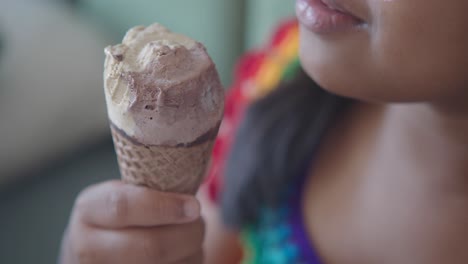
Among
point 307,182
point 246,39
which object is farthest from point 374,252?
point 246,39

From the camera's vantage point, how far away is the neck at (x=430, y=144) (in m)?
0.58

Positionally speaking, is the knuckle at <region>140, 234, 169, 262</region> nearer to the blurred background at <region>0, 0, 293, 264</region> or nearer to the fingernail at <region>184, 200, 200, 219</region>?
the fingernail at <region>184, 200, 200, 219</region>

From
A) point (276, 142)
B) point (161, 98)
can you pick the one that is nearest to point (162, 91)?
point (161, 98)

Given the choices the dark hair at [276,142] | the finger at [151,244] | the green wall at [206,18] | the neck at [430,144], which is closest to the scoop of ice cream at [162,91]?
the finger at [151,244]

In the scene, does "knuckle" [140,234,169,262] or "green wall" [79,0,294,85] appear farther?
"green wall" [79,0,294,85]

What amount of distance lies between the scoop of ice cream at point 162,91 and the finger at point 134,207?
0.07 m

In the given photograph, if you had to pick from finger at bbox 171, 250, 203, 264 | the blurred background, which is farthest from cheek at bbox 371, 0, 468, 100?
the blurred background

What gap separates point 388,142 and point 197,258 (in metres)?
0.33

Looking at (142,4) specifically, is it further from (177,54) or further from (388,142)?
(177,54)

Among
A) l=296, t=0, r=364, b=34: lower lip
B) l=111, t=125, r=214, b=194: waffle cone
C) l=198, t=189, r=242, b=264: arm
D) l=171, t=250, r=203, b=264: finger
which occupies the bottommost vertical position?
l=198, t=189, r=242, b=264: arm

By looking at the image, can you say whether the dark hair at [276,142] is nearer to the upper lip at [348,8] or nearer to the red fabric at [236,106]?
the red fabric at [236,106]

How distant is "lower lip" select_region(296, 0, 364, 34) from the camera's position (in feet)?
1.46

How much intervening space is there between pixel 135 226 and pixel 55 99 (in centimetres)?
92

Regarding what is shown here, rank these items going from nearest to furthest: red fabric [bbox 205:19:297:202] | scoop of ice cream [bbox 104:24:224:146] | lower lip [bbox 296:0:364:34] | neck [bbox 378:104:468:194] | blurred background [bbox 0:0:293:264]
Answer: scoop of ice cream [bbox 104:24:224:146], lower lip [bbox 296:0:364:34], neck [bbox 378:104:468:194], red fabric [bbox 205:19:297:202], blurred background [bbox 0:0:293:264]
